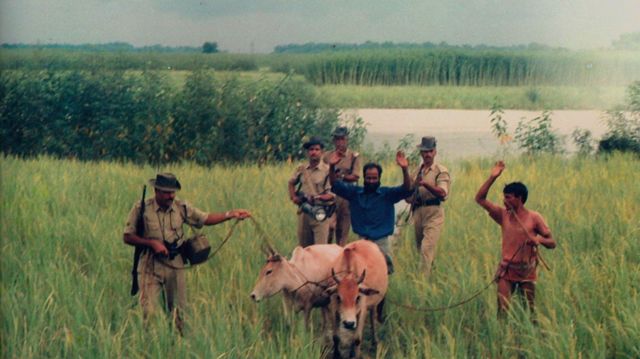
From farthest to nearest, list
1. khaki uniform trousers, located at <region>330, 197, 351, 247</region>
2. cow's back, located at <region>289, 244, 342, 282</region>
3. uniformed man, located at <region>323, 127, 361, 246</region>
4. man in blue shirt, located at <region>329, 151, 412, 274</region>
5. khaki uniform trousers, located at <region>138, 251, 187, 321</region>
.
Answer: khaki uniform trousers, located at <region>330, 197, 351, 247</region> → uniformed man, located at <region>323, 127, 361, 246</region> → man in blue shirt, located at <region>329, 151, 412, 274</region> → cow's back, located at <region>289, 244, 342, 282</region> → khaki uniform trousers, located at <region>138, 251, 187, 321</region>

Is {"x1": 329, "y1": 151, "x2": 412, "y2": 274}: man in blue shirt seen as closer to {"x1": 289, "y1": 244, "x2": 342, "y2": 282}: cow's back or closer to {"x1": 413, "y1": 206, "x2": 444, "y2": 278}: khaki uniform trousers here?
{"x1": 289, "y1": 244, "x2": 342, "y2": 282}: cow's back

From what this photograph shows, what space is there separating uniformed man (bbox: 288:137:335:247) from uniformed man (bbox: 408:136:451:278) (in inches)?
36.3

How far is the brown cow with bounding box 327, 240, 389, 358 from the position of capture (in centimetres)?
743

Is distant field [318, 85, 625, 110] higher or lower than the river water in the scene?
higher

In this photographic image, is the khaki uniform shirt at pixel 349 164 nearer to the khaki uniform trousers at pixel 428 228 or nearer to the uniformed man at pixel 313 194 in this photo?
the uniformed man at pixel 313 194

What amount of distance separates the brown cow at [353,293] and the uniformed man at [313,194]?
5.16ft

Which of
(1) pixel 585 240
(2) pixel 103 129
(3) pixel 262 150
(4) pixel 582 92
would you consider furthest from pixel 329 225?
(4) pixel 582 92

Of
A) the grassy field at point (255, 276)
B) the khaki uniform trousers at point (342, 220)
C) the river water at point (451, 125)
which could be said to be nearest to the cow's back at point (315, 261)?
the grassy field at point (255, 276)

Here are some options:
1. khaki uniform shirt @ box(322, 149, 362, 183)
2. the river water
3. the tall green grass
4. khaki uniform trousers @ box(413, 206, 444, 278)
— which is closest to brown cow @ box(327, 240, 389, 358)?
khaki uniform trousers @ box(413, 206, 444, 278)

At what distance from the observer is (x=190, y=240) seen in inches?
312

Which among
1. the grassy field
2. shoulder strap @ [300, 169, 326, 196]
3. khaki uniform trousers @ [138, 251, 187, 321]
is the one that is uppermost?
shoulder strap @ [300, 169, 326, 196]

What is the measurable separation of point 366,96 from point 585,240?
2879 cm

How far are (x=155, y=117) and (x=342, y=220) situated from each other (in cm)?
985

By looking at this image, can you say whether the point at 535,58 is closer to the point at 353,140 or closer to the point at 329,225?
the point at 353,140
